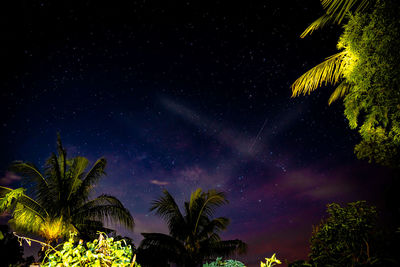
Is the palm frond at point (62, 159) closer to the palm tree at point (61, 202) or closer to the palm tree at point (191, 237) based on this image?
the palm tree at point (61, 202)

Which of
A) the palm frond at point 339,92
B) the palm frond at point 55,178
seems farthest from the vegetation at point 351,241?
the palm frond at point 55,178

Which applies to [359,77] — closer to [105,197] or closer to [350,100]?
[350,100]

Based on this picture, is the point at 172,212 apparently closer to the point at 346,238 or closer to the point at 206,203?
the point at 206,203

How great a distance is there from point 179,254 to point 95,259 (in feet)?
35.7

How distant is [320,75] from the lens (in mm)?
6477

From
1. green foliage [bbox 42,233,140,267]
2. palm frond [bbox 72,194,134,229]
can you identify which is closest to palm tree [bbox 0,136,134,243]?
palm frond [bbox 72,194,134,229]

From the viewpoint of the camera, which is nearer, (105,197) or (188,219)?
(105,197)

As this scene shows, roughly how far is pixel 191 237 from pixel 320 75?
407 inches

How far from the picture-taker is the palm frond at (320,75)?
6246mm

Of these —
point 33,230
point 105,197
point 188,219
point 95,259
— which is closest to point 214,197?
point 188,219

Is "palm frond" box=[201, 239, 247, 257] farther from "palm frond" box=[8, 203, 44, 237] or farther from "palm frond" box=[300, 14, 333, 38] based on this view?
"palm frond" box=[300, 14, 333, 38]

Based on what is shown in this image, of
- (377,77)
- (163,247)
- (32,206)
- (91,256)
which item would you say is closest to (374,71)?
(377,77)

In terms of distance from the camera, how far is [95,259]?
2568 millimetres

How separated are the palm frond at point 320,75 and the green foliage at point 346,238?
11.4 feet
